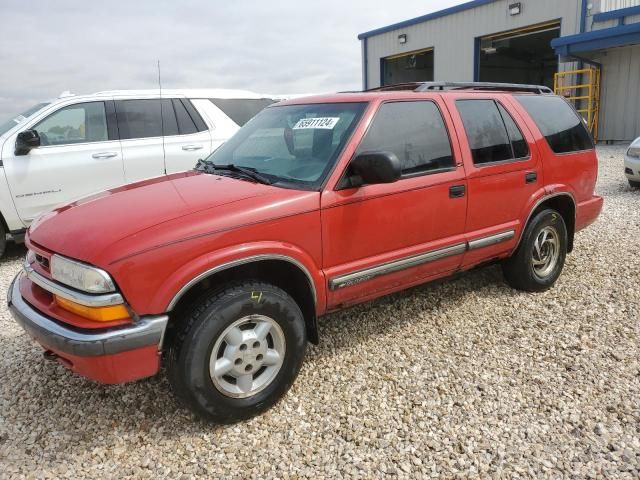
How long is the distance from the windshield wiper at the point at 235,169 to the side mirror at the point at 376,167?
0.55 meters

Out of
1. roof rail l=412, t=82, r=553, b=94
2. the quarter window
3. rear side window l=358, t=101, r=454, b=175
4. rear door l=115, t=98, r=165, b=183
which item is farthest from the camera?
the quarter window

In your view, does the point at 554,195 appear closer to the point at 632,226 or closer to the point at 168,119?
the point at 632,226

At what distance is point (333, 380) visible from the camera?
10.2 feet

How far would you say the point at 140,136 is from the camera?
251 inches

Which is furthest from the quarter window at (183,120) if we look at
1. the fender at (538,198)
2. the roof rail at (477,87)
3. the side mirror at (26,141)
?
the fender at (538,198)

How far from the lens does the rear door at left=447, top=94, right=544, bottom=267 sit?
364cm

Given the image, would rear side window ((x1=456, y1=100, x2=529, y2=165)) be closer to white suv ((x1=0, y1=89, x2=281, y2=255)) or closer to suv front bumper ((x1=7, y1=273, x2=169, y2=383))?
suv front bumper ((x1=7, y1=273, x2=169, y2=383))

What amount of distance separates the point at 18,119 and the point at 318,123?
15.1 feet

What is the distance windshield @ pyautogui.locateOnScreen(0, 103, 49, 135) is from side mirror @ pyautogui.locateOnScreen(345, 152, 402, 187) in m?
4.80

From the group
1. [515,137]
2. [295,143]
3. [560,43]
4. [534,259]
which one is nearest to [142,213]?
[295,143]

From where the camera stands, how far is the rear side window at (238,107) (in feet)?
22.7

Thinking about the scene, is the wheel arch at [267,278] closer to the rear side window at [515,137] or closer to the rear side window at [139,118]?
the rear side window at [515,137]

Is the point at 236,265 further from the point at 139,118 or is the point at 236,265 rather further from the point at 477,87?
the point at 139,118

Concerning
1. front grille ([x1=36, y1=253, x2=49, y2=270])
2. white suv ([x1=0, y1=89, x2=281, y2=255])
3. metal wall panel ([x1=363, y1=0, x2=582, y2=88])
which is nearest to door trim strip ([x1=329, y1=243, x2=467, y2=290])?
front grille ([x1=36, y1=253, x2=49, y2=270])
